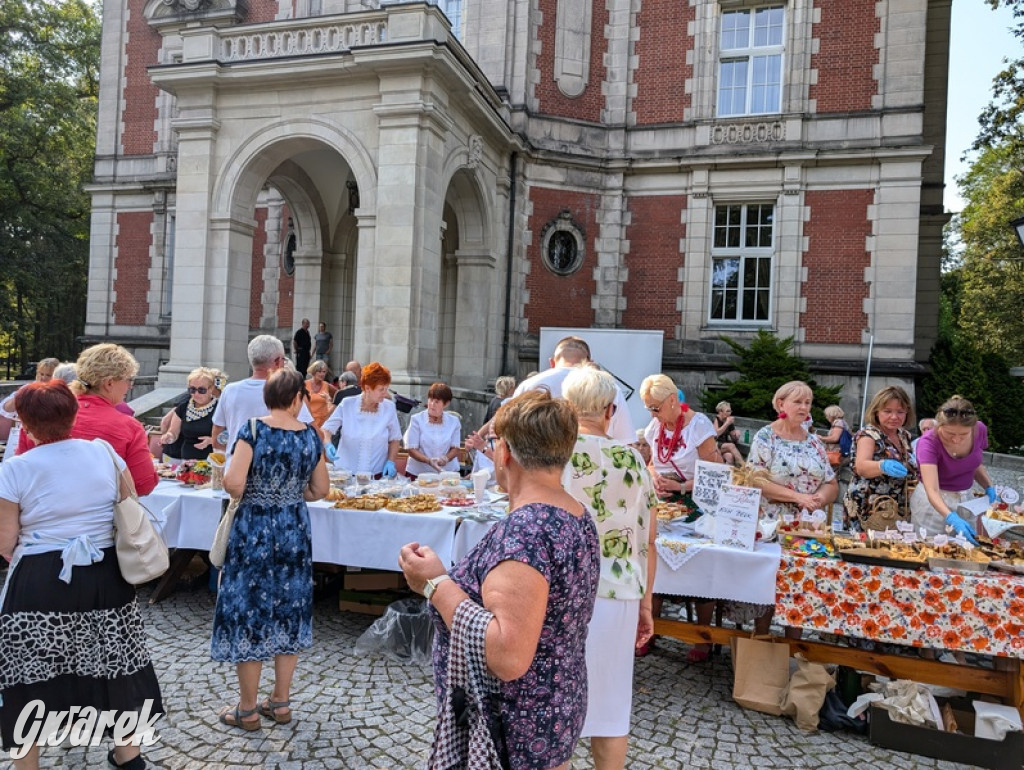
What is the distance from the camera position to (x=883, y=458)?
4.75 m

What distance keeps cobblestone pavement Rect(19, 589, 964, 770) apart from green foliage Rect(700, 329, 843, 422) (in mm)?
8730

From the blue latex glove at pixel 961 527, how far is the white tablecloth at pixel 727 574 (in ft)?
4.04

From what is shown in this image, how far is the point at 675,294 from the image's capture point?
1477 cm

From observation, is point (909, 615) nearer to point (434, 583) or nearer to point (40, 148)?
point (434, 583)

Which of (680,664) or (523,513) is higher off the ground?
(523,513)

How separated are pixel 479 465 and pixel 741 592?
3.03 m

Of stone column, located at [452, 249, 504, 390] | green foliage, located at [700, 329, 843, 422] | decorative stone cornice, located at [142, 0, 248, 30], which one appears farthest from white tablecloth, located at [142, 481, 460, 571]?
decorative stone cornice, located at [142, 0, 248, 30]

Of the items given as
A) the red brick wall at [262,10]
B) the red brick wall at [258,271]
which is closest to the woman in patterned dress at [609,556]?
the red brick wall at [258,271]

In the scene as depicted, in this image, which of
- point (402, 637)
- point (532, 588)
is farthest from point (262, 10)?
point (532, 588)

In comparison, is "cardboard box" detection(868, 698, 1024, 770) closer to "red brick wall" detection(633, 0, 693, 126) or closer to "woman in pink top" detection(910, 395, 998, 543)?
"woman in pink top" detection(910, 395, 998, 543)

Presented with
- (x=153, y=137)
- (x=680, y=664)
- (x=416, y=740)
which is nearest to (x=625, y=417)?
(x=416, y=740)

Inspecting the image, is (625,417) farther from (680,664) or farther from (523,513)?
(680,664)

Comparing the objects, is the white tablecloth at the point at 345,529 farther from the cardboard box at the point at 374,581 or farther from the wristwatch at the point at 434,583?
the wristwatch at the point at 434,583

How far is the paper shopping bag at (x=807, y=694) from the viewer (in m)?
3.73
